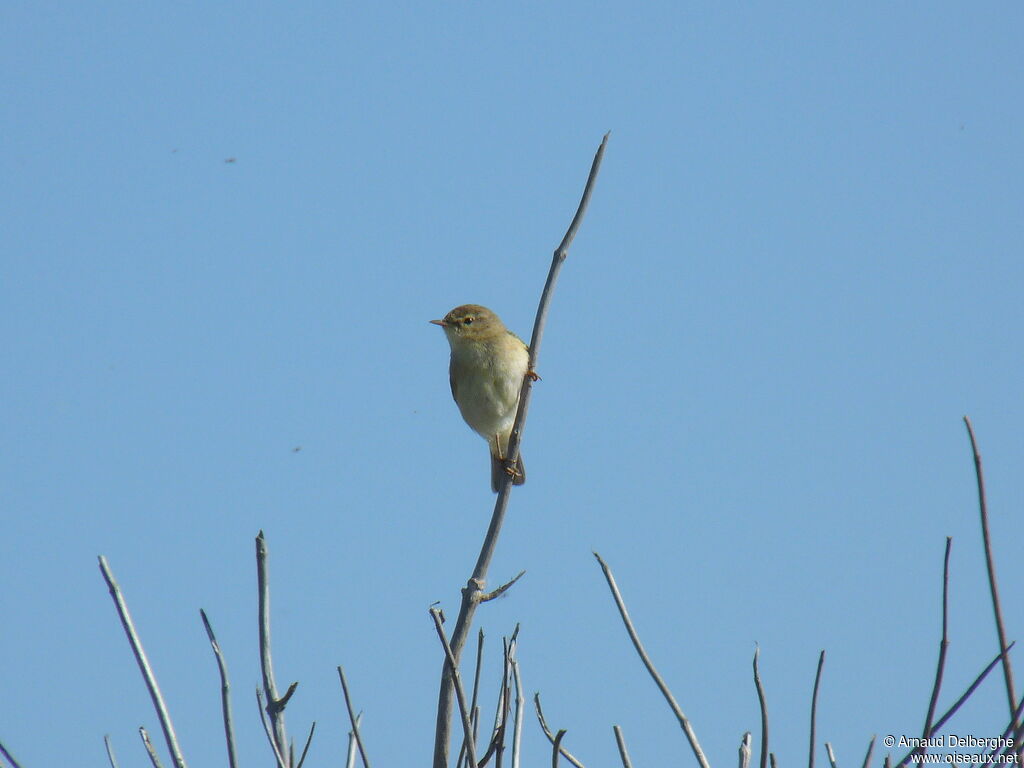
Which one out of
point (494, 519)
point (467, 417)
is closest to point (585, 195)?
point (494, 519)

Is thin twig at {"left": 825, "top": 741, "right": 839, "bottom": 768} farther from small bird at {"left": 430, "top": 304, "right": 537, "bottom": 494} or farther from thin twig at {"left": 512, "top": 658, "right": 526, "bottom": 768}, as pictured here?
small bird at {"left": 430, "top": 304, "right": 537, "bottom": 494}

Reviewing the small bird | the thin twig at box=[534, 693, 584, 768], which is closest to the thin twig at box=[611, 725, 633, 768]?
the thin twig at box=[534, 693, 584, 768]

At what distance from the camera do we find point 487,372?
775 centimetres

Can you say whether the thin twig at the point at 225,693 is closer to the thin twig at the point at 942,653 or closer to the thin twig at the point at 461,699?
the thin twig at the point at 461,699

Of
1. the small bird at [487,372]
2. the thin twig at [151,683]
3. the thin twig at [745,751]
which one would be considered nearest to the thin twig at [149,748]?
the thin twig at [151,683]

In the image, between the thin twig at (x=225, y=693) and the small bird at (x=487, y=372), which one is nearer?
the thin twig at (x=225, y=693)

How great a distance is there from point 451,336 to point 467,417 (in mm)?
569

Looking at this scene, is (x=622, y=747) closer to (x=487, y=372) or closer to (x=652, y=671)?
(x=652, y=671)

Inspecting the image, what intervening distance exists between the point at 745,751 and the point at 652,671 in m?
0.27

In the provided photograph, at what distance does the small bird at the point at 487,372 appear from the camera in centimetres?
770

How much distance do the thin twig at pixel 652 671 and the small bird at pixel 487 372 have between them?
5015 millimetres

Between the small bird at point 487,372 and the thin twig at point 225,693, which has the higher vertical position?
the small bird at point 487,372

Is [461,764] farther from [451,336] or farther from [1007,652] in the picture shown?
[451,336]

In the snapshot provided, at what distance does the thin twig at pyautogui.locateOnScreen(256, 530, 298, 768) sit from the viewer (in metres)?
2.32
